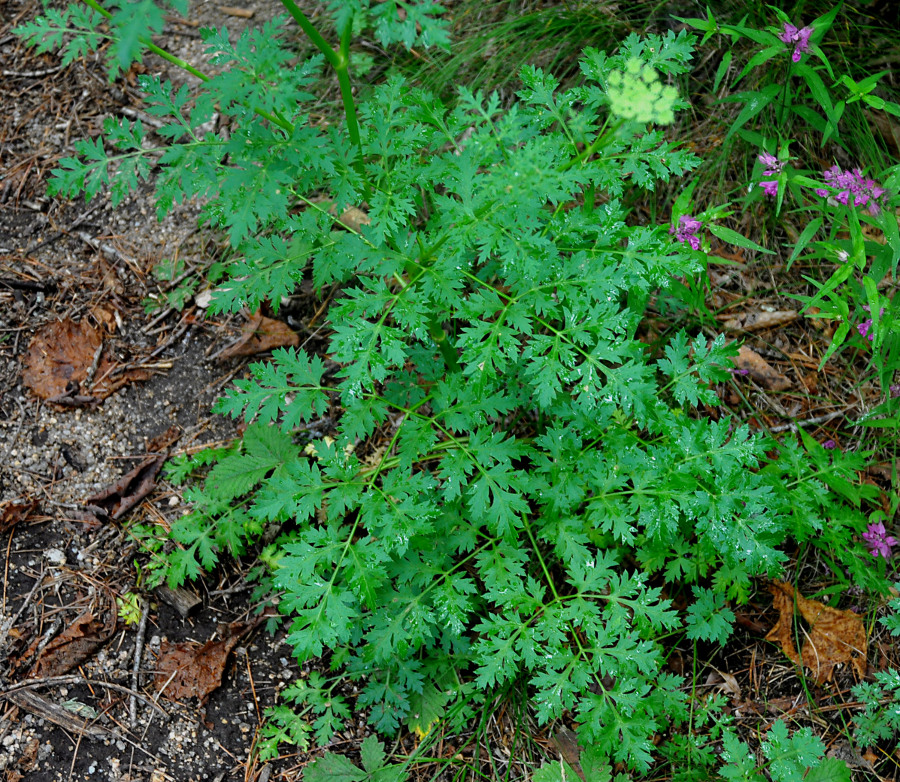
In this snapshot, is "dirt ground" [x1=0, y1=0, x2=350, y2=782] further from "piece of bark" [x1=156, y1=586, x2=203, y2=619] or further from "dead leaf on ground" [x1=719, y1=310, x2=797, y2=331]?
"dead leaf on ground" [x1=719, y1=310, x2=797, y2=331]

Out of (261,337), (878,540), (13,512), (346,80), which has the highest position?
(346,80)

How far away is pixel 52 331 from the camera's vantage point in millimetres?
3398

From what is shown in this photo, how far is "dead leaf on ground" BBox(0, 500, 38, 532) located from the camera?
118 inches

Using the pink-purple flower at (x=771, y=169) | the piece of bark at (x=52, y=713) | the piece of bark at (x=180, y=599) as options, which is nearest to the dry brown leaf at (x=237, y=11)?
the pink-purple flower at (x=771, y=169)

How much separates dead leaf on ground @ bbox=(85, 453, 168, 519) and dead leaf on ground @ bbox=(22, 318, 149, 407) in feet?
1.36

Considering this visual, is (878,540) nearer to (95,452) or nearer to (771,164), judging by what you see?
(771,164)

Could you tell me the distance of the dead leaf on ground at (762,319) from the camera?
3545 mm

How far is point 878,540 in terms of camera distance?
9.52ft

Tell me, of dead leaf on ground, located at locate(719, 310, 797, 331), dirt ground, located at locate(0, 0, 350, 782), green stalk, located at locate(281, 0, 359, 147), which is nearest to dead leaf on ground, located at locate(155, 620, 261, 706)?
dirt ground, located at locate(0, 0, 350, 782)

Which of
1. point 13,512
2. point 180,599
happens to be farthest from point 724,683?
point 13,512

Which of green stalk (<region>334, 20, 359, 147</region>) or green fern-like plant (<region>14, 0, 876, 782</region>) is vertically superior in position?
green stalk (<region>334, 20, 359, 147</region>)

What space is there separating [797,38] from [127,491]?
11.5 feet

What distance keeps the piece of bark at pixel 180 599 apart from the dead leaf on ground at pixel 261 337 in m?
1.13

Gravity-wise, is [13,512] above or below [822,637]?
above
